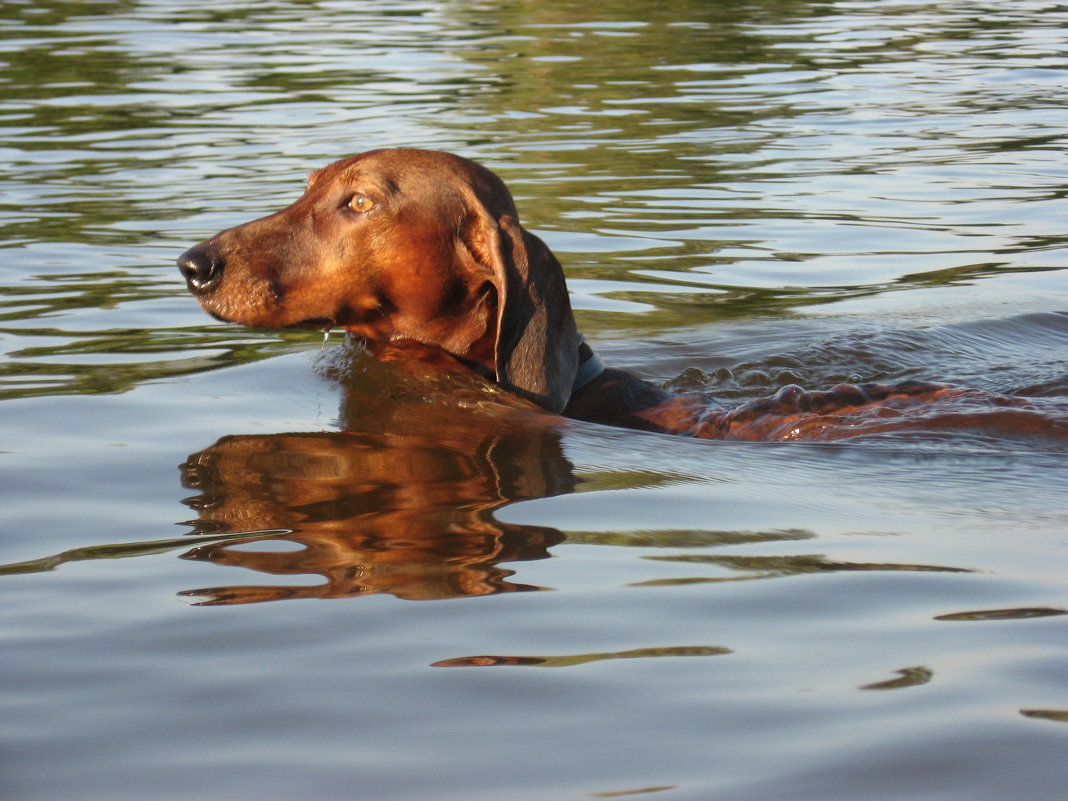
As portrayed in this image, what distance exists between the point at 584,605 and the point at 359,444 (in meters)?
1.81

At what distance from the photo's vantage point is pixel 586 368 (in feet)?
20.4

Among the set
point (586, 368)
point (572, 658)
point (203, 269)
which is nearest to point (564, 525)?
point (572, 658)

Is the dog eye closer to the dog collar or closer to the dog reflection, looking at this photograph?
the dog reflection

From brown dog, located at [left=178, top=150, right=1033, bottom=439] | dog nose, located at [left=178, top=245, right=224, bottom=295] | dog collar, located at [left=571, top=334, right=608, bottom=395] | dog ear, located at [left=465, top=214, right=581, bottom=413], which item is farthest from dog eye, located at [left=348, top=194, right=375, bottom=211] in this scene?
dog collar, located at [left=571, top=334, right=608, bottom=395]

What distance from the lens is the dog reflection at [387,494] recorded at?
153 inches

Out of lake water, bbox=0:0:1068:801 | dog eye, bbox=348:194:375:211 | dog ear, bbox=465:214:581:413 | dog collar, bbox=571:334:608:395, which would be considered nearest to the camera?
lake water, bbox=0:0:1068:801

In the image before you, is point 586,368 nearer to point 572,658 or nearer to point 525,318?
point 525,318

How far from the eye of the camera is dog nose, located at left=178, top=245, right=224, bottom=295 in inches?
225

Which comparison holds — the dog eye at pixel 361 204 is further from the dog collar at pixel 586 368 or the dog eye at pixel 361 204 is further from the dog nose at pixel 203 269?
the dog collar at pixel 586 368

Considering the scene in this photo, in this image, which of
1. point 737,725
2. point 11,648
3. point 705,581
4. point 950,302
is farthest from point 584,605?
point 950,302

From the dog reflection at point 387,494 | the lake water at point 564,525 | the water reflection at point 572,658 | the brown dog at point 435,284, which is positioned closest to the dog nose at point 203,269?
the brown dog at point 435,284

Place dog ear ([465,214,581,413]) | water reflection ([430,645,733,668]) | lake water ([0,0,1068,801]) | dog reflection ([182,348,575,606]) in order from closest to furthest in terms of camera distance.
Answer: lake water ([0,0,1068,801]) < water reflection ([430,645,733,668]) < dog reflection ([182,348,575,606]) < dog ear ([465,214,581,413])

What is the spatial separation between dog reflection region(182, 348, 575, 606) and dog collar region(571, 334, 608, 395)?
0.52m

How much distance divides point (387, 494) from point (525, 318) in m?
1.29
